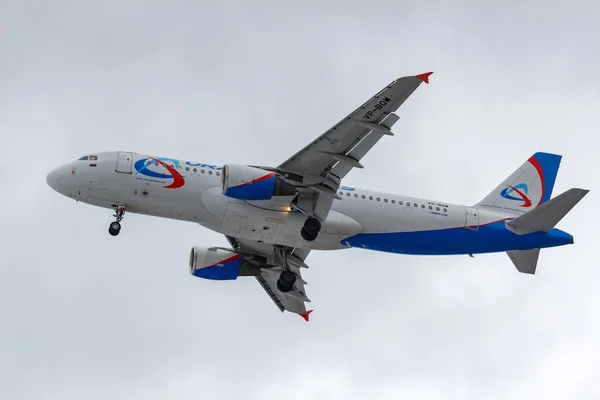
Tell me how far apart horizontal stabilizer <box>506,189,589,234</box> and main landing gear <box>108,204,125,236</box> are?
18746 mm

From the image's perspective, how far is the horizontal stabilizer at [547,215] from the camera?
44.3 metres

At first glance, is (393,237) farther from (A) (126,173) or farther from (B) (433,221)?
(A) (126,173)

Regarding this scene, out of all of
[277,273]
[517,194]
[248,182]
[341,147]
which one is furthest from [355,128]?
[277,273]

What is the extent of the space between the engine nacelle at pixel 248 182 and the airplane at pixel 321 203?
0.04 m

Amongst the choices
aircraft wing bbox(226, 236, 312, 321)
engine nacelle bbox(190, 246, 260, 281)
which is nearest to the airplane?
aircraft wing bbox(226, 236, 312, 321)

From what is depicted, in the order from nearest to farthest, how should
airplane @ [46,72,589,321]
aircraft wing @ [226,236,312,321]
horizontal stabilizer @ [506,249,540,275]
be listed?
airplane @ [46,72,589,321] < horizontal stabilizer @ [506,249,540,275] < aircraft wing @ [226,236,312,321]

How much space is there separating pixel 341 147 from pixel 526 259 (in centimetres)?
1278

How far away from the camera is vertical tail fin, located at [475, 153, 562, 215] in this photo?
4906 cm

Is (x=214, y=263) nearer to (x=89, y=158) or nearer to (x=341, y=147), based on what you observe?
(x=89, y=158)

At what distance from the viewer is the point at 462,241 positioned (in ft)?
153

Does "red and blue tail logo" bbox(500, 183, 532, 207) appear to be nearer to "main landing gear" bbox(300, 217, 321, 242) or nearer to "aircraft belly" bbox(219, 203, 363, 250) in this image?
"aircraft belly" bbox(219, 203, 363, 250)

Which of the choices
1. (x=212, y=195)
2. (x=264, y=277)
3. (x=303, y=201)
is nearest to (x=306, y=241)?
(x=303, y=201)

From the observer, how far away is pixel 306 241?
45562 mm

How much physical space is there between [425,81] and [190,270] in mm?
19720
